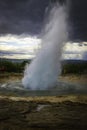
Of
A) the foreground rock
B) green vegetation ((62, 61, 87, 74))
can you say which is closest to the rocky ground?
the foreground rock

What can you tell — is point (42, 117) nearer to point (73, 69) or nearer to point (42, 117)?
point (42, 117)

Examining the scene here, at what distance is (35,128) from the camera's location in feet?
24.3

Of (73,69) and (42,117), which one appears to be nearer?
(42,117)

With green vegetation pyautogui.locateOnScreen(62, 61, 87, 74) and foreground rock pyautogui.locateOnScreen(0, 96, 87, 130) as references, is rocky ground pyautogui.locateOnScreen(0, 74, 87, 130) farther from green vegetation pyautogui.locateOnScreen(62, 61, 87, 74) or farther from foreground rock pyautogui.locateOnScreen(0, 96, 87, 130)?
green vegetation pyautogui.locateOnScreen(62, 61, 87, 74)

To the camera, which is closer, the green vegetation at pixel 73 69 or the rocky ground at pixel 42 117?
the rocky ground at pixel 42 117

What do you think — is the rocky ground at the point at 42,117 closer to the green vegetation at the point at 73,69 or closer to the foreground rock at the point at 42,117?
the foreground rock at the point at 42,117

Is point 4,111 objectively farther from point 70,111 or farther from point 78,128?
point 78,128

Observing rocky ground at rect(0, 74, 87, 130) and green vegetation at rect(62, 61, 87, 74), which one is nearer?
rocky ground at rect(0, 74, 87, 130)

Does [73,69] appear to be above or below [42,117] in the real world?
above

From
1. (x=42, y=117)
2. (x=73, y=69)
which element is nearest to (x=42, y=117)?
(x=42, y=117)

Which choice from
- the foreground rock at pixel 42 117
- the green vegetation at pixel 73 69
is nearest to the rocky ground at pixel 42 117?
the foreground rock at pixel 42 117

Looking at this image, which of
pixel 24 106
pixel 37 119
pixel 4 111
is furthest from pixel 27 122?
pixel 24 106

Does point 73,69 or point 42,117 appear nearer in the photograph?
point 42,117

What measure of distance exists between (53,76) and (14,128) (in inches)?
538
